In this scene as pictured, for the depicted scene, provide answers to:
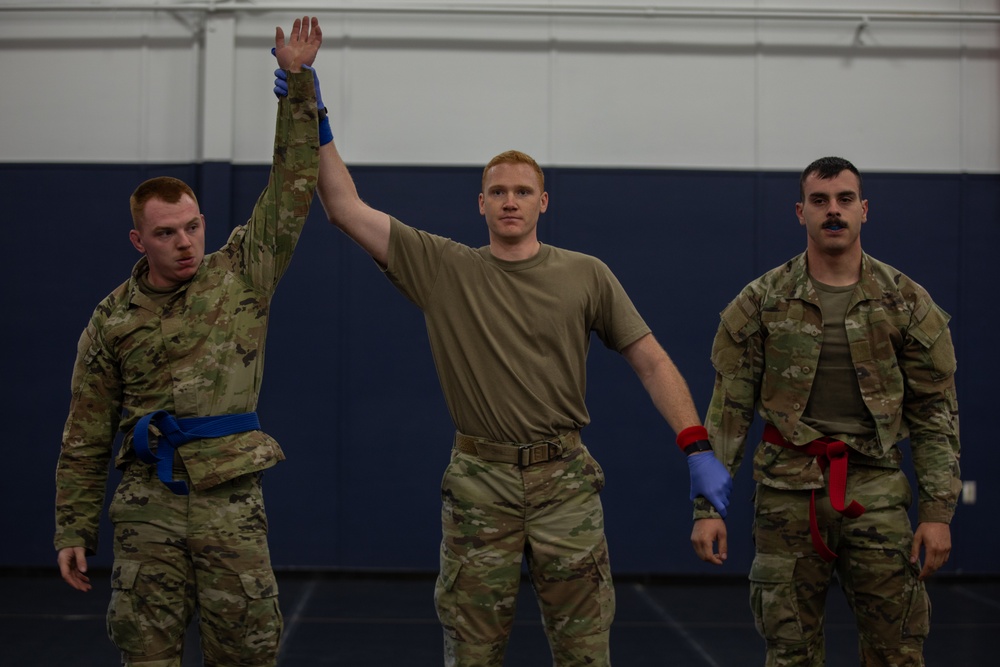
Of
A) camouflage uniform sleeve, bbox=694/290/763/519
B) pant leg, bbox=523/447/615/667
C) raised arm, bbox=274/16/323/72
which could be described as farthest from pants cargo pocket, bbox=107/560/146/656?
camouflage uniform sleeve, bbox=694/290/763/519

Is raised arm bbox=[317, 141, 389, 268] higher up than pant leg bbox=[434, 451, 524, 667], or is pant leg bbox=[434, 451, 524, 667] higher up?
raised arm bbox=[317, 141, 389, 268]

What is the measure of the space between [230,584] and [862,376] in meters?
1.68

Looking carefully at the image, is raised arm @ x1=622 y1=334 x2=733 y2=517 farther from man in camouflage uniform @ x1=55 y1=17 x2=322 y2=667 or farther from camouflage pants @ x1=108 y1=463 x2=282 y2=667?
camouflage pants @ x1=108 y1=463 x2=282 y2=667

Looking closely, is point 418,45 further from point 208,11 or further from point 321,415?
point 321,415

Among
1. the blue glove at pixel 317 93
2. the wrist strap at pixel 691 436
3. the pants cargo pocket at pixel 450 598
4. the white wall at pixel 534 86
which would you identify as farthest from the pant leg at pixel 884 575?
the white wall at pixel 534 86

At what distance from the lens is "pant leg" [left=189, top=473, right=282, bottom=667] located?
8.52 feet

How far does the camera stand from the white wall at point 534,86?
19.1ft

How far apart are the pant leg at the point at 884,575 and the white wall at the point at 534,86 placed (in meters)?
3.25

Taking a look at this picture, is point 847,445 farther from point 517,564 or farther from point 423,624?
point 423,624

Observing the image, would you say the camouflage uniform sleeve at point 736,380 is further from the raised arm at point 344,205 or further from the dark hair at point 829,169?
the raised arm at point 344,205

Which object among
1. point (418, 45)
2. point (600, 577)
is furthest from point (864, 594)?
point (418, 45)

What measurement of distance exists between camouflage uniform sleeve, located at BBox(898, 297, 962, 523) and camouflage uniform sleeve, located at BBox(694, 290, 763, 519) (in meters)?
0.39

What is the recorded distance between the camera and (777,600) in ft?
9.53

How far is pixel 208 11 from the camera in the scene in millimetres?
5785
